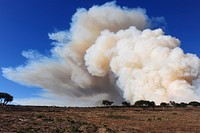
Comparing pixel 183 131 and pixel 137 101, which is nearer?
pixel 183 131

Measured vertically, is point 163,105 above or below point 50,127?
above

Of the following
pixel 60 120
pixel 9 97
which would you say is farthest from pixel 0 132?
pixel 9 97

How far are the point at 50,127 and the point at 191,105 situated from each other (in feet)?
341

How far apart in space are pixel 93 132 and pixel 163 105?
94.7 metres

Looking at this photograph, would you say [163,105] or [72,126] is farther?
[163,105]

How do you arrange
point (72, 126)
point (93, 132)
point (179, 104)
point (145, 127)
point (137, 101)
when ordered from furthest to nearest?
point (179, 104)
point (137, 101)
point (145, 127)
point (72, 126)
point (93, 132)

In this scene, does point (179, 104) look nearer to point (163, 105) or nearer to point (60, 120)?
point (163, 105)

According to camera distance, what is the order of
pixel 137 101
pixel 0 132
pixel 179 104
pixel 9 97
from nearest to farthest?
pixel 0 132, pixel 9 97, pixel 137 101, pixel 179 104

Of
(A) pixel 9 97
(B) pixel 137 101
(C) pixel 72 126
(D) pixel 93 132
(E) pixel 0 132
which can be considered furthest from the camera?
(B) pixel 137 101

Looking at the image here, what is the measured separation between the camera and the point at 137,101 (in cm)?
13462

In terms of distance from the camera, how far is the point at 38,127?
172 ft

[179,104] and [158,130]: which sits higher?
[179,104]

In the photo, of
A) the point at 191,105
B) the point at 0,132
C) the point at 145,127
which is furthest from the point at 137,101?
the point at 0,132

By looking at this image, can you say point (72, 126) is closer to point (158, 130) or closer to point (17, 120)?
point (17, 120)
